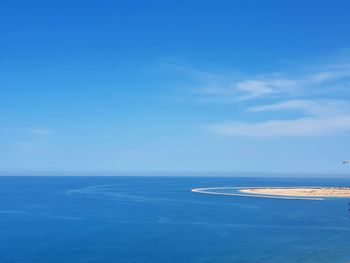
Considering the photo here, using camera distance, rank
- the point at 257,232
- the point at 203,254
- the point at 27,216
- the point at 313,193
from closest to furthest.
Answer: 1. the point at 203,254
2. the point at 257,232
3. the point at 27,216
4. the point at 313,193

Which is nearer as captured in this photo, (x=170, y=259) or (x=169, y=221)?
(x=170, y=259)

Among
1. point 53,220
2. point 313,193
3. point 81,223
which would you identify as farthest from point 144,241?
point 313,193

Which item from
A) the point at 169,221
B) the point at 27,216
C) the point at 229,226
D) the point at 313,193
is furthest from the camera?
the point at 313,193

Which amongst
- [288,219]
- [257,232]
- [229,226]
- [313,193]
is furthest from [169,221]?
[313,193]

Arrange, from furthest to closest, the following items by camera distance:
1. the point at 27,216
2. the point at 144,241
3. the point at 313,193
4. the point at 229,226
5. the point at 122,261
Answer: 1. the point at 313,193
2. the point at 27,216
3. the point at 229,226
4. the point at 144,241
5. the point at 122,261

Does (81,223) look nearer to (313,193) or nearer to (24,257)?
(24,257)

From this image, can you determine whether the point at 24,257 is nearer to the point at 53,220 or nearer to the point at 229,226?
the point at 53,220

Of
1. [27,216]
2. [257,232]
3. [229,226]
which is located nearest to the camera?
[257,232]

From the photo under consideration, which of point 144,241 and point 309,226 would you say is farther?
point 309,226
